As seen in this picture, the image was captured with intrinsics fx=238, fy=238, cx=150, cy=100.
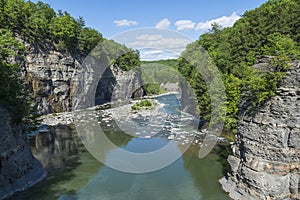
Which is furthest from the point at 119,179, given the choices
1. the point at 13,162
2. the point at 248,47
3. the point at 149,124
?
the point at 248,47

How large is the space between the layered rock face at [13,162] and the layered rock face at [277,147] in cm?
1401

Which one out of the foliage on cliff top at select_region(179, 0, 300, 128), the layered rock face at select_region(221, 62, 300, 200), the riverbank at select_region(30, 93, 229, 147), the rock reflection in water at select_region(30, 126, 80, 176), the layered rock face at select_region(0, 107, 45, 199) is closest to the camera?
the layered rock face at select_region(221, 62, 300, 200)

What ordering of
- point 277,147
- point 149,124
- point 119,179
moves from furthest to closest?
point 149,124, point 119,179, point 277,147

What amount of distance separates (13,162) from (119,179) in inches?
280

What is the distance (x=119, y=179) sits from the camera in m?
17.6

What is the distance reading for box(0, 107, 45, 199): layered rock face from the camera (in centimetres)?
1436

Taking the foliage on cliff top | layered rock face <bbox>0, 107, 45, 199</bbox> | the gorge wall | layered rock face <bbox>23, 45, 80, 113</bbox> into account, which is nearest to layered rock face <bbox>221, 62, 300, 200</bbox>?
the foliage on cliff top

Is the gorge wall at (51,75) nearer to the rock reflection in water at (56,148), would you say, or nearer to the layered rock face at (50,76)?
the layered rock face at (50,76)

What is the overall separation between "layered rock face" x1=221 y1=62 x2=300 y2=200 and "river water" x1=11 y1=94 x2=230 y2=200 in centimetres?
285

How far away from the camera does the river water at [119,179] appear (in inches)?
601

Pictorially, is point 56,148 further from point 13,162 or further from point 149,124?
point 149,124

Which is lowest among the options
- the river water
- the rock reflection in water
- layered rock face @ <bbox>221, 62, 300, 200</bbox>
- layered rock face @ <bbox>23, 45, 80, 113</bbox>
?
the river water

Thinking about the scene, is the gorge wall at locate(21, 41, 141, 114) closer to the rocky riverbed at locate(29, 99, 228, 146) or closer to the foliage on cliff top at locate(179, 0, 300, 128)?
the rocky riverbed at locate(29, 99, 228, 146)

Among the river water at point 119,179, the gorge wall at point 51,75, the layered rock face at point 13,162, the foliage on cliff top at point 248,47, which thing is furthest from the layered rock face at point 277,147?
the gorge wall at point 51,75
